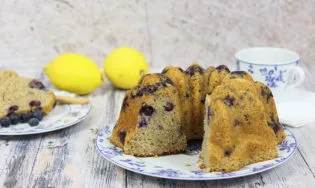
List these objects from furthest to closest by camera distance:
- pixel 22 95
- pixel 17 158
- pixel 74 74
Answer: pixel 74 74 < pixel 22 95 < pixel 17 158

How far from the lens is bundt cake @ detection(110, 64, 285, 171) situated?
1354 mm

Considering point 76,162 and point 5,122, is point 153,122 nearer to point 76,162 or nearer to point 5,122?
point 76,162

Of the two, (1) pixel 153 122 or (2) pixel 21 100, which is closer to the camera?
(1) pixel 153 122

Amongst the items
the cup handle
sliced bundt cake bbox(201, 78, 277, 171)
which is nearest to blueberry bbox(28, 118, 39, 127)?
sliced bundt cake bbox(201, 78, 277, 171)

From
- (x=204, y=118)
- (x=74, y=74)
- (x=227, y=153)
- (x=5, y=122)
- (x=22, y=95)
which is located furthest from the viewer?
(x=74, y=74)

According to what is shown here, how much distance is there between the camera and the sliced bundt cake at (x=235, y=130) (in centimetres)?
135

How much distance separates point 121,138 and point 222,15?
114 cm

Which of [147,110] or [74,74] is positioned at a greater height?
[147,110]

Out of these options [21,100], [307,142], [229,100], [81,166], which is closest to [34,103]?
[21,100]

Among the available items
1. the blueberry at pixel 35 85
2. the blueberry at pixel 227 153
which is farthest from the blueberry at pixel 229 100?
the blueberry at pixel 35 85

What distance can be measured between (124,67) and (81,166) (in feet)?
2.27

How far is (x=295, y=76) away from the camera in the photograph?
191 centimetres

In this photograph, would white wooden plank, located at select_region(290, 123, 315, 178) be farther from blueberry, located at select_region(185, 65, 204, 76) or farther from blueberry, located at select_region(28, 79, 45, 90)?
blueberry, located at select_region(28, 79, 45, 90)

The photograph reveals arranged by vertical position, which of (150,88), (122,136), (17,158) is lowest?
(17,158)
